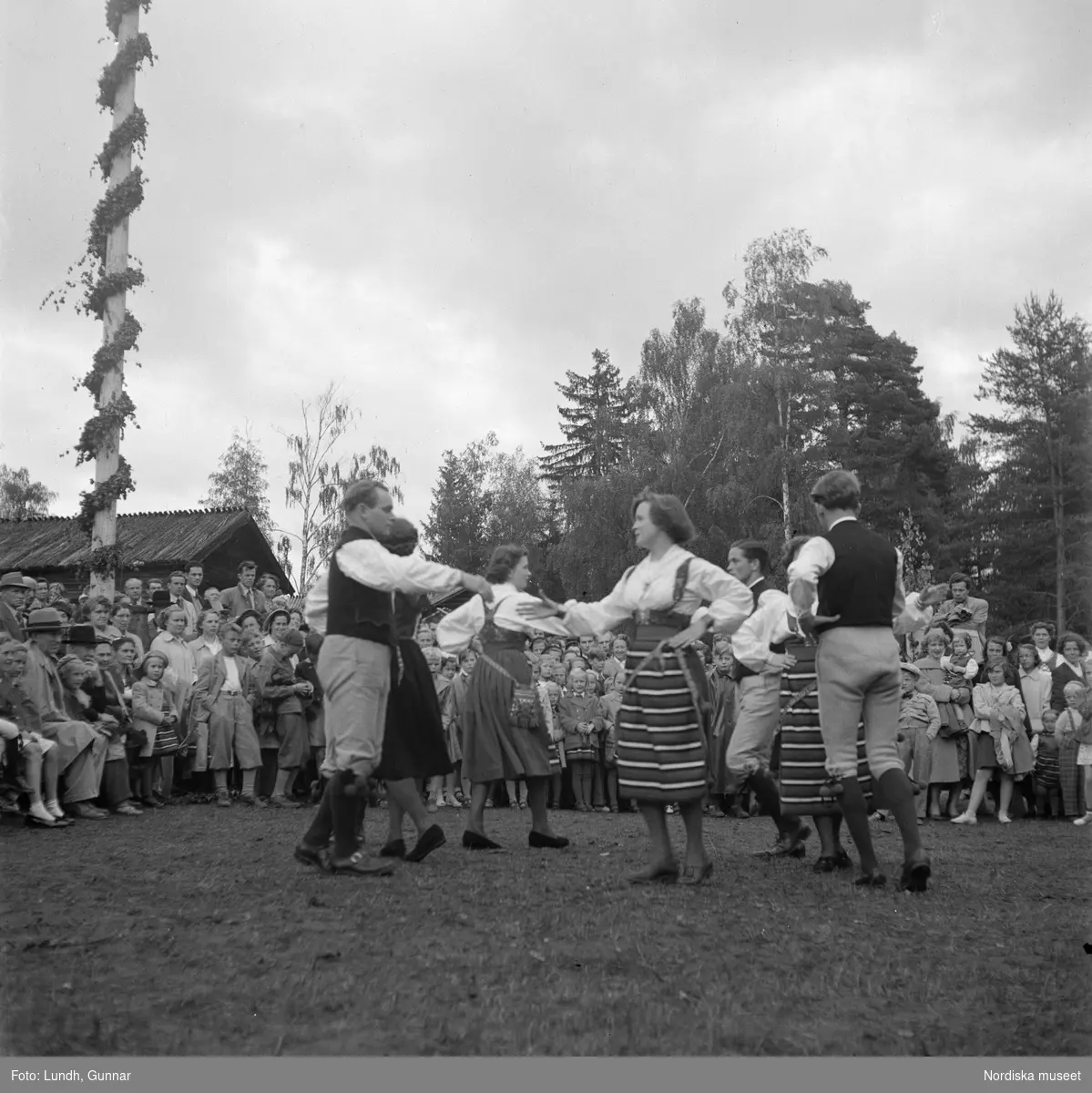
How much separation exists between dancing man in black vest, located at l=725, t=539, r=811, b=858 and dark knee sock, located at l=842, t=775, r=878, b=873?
1.19 metres

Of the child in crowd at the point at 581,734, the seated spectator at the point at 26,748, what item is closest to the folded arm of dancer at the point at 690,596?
the seated spectator at the point at 26,748

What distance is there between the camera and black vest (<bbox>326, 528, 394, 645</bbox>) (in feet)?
19.8

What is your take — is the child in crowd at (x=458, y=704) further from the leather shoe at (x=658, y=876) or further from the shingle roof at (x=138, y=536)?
the shingle roof at (x=138, y=536)

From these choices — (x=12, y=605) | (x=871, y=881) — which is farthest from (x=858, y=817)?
(x=12, y=605)

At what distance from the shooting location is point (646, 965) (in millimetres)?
3998

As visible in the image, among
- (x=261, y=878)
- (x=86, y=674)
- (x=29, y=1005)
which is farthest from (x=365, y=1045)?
(x=86, y=674)

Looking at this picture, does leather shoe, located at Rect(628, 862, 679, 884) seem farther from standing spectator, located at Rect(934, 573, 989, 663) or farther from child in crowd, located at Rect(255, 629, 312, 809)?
standing spectator, located at Rect(934, 573, 989, 663)

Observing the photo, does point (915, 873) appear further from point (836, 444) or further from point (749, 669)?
point (836, 444)

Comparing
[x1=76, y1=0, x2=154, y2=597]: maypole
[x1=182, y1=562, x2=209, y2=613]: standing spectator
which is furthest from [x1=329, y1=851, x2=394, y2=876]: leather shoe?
[x1=76, y1=0, x2=154, y2=597]: maypole

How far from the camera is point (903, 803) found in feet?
19.0

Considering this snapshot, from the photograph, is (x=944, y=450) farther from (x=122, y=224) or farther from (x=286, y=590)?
(x=122, y=224)

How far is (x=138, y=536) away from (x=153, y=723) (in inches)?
878

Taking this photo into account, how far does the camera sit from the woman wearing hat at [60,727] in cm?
910

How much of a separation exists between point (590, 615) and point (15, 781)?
16.9 feet
